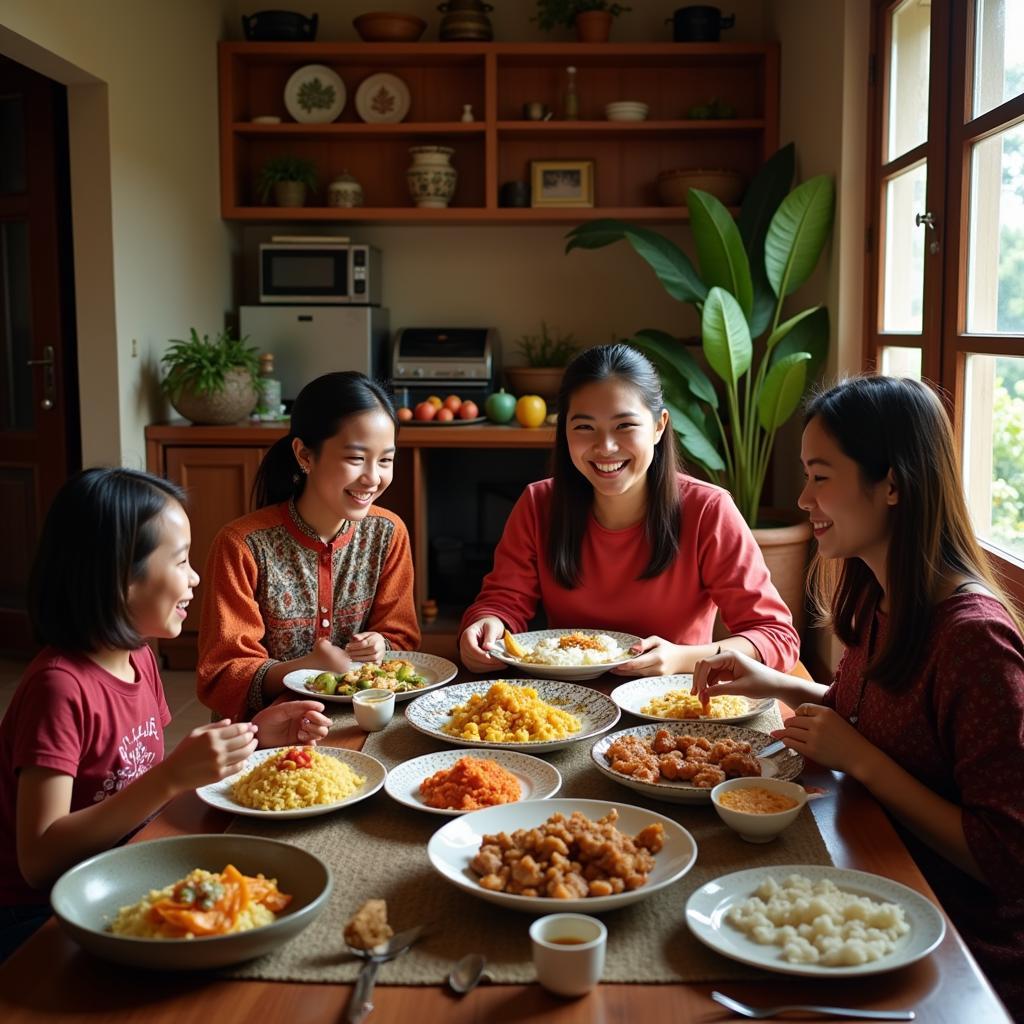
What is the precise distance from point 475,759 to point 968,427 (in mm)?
1918

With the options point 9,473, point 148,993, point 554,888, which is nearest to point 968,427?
point 554,888

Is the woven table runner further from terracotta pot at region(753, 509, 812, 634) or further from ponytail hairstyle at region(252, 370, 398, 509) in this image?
terracotta pot at region(753, 509, 812, 634)

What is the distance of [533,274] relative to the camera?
16.8 ft

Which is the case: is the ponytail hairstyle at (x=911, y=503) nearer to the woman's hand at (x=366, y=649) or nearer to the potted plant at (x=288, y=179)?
the woman's hand at (x=366, y=649)

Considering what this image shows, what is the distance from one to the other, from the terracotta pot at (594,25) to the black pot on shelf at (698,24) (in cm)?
28

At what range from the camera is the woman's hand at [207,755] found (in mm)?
1270

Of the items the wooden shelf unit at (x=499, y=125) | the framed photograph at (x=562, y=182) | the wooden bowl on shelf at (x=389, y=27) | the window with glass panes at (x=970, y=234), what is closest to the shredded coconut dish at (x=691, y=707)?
the window with glass panes at (x=970, y=234)

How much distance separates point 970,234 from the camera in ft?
9.45

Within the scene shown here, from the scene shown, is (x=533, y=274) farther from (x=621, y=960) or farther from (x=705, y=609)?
(x=621, y=960)

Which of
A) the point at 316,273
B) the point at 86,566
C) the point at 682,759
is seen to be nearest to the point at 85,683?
the point at 86,566

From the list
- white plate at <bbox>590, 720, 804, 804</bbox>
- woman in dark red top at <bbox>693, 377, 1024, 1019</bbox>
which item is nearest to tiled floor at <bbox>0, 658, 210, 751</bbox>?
white plate at <bbox>590, 720, 804, 804</bbox>

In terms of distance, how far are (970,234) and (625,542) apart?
1.32m

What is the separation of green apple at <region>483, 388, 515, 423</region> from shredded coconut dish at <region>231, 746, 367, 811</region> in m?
3.17

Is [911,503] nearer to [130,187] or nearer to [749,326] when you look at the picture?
[749,326]
